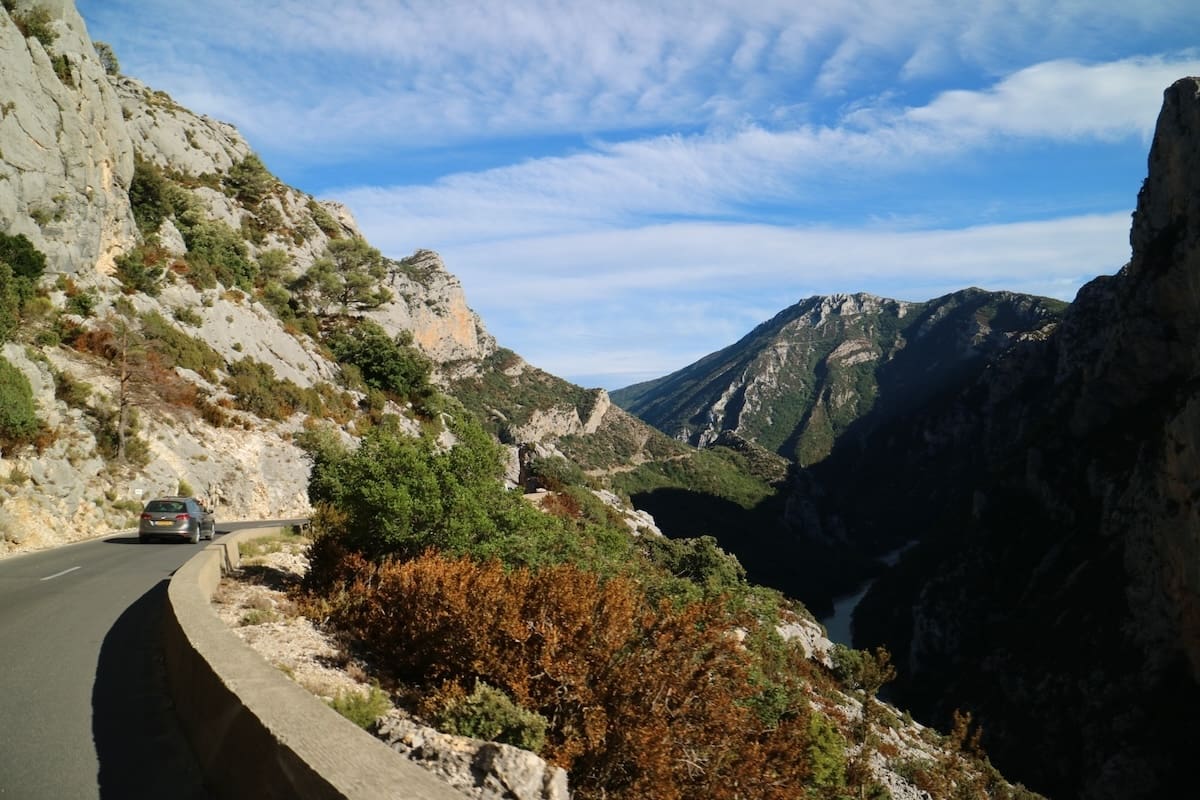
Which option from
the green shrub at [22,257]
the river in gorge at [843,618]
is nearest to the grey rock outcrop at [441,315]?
the river in gorge at [843,618]

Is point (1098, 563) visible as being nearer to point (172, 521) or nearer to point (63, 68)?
point (172, 521)

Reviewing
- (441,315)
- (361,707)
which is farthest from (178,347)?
(441,315)

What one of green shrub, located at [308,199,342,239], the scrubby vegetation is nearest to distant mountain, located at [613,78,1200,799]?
the scrubby vegetation

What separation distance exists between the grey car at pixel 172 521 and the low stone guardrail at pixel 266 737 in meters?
14.5

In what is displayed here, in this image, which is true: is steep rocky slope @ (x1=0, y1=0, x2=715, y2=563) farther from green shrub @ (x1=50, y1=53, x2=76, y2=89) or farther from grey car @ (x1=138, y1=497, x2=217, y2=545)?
grey car @ (x1=138, y1=497, x2=217, y2=545)

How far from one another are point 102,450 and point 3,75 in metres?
16.1

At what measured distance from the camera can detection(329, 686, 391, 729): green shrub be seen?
5.25m

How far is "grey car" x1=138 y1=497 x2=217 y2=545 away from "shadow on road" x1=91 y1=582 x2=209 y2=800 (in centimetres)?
1174

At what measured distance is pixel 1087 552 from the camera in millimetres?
54750

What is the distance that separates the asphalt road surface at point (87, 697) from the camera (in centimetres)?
438

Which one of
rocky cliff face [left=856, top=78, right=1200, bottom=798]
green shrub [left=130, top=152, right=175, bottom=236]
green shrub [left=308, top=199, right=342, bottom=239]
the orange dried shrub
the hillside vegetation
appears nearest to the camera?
the orange dried shrub

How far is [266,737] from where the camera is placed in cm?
372

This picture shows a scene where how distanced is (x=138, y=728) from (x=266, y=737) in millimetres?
2535

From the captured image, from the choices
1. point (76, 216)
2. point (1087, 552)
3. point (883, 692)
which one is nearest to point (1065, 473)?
point (1087, 552)
